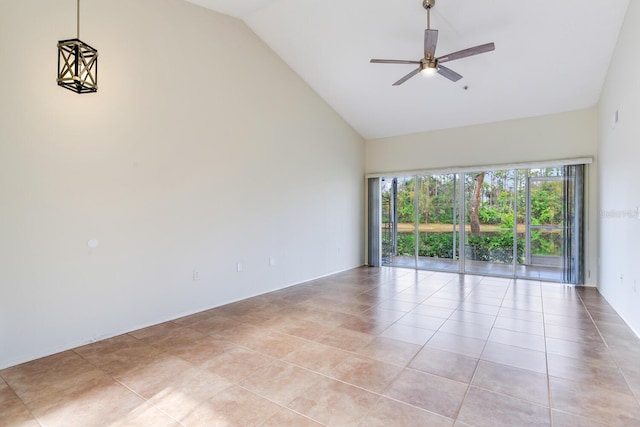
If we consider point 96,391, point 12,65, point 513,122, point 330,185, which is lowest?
point 96,391

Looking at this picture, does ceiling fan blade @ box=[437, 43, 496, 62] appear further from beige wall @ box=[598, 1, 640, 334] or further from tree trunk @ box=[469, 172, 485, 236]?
tree trunk @ box=[469, 172, 485, 236]

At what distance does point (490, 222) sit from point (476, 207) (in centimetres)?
39

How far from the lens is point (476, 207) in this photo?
21.7ft

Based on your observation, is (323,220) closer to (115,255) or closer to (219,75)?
(219,75)

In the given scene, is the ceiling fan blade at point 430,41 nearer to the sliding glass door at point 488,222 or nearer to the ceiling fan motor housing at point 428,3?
the ceiling fan motor housing at point 428,3

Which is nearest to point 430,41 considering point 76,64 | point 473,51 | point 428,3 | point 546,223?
point 473,51

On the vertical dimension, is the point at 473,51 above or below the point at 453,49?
below

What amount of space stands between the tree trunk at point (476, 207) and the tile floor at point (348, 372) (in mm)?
2425

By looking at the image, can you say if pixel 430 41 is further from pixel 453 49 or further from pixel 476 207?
pixel 476 207

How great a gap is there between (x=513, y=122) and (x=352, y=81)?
3.10m

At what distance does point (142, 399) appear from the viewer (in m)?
2.29

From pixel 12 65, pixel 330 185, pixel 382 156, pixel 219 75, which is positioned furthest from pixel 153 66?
pixel 382 156

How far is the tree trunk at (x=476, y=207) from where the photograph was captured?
21.5 ft

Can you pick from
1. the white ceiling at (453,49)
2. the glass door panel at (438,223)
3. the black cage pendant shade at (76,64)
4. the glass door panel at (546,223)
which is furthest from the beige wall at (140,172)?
the glass door panel at (546,223)
